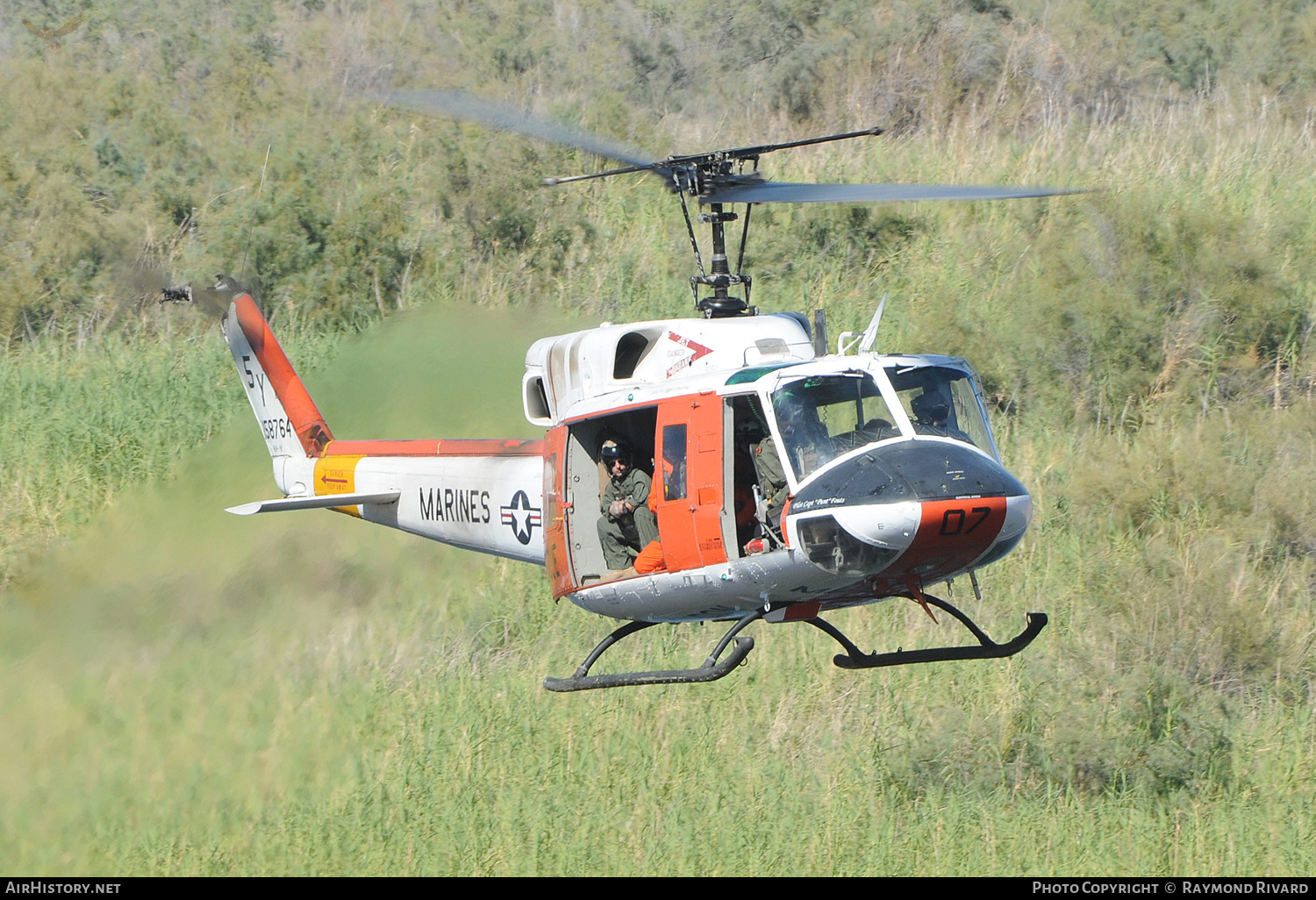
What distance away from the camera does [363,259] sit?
65.8 ft

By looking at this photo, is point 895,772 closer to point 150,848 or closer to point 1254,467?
point 1254,467

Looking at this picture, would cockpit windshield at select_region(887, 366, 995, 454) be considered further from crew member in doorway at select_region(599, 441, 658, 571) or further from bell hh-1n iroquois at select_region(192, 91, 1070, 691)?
crew member in doorway at select_region(599, 441, 658, 571)

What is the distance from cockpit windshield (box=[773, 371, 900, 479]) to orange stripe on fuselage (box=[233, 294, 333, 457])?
565 centimetres

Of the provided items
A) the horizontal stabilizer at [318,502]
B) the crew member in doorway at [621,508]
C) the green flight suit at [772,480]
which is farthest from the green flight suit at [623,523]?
the horizontal stabilizer at [318,502]

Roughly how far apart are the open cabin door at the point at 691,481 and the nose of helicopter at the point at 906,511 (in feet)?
1.79

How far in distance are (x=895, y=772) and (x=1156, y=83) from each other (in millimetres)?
15445

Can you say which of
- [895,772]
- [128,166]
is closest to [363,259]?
[128,166]

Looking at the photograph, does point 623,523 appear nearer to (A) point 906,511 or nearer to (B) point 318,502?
(A) point 906,511

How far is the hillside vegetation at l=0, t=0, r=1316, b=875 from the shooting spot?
40.3 feet

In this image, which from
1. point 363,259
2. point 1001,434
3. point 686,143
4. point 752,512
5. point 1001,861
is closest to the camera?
point 752,512

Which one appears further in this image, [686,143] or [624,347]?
[686,143]

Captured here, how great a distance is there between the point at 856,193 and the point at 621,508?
2.38 meters

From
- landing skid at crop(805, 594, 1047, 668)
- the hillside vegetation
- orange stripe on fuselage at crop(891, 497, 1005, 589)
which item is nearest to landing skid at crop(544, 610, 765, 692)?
landing skid at crop(805, 594, 1047, 668)

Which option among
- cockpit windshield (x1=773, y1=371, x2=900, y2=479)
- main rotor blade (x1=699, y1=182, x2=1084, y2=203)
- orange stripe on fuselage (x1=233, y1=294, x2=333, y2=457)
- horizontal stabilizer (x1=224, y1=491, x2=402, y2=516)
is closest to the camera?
cockpit windshield (x1=773, y1=371, x2=900, y2=479)
